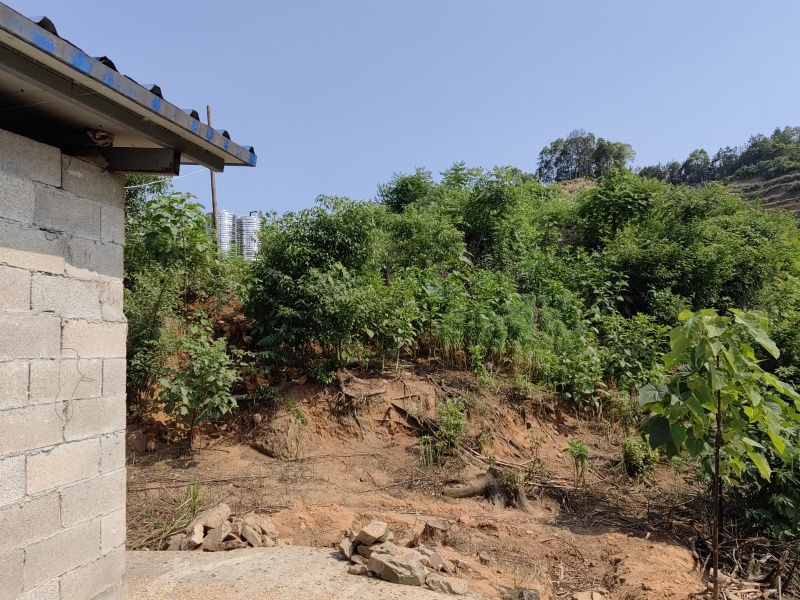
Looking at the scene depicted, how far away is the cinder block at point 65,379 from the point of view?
8.92 feet

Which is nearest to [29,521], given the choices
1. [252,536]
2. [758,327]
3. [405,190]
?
[252,536]

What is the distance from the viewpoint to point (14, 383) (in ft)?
8.52

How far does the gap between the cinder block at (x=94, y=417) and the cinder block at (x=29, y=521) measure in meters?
0.31

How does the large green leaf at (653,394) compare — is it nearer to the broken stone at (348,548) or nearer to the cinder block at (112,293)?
the broken stone at (348,548)

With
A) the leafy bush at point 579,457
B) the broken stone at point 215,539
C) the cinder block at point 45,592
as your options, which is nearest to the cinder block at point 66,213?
the cinder block at point 45,592

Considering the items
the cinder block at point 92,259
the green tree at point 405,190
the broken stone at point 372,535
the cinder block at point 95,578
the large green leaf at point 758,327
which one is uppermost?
the green tree at point 405,190

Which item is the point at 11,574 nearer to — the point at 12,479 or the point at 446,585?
the point at 12,479

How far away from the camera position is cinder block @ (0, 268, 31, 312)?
2.57 metres

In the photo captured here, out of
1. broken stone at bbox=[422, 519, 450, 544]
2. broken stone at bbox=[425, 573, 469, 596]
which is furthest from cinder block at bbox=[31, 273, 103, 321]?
broken stone at bbox=[422, 519, 450, 544]

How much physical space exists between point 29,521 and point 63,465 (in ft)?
0.95

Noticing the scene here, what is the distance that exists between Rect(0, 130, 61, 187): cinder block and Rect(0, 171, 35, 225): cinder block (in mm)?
34

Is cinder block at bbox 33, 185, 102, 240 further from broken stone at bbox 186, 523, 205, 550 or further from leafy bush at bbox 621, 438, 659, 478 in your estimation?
leafy bush at bbox 621, 438, 659, 478

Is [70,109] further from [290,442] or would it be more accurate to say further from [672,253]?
[672,253]

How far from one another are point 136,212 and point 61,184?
21.6ft
